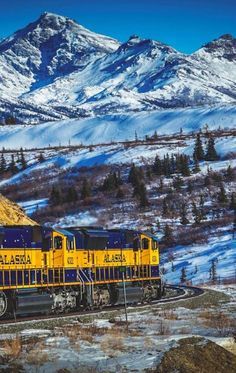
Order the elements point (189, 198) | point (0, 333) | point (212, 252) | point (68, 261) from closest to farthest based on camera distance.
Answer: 1. point (0, 333)
2. point (68, 261)
3. point (212, 252)
4. point (189, 198)

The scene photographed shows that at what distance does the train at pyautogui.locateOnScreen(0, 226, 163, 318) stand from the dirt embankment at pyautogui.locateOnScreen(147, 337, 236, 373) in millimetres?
6137

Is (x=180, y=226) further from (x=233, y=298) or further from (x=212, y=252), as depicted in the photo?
(x=233, y=298)

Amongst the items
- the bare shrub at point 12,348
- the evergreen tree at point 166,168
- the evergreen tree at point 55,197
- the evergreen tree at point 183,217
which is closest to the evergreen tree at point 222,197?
the evergreen tree at point 183,217

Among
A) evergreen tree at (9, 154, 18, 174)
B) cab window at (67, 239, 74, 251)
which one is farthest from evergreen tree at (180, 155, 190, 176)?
cab window at (67, 239, 74, 251)

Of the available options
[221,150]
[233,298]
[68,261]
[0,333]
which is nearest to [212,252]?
[233,298]

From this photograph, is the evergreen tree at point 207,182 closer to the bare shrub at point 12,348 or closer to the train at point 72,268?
the train at point 72,268

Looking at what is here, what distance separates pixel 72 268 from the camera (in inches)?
1204

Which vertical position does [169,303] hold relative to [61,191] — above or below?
below

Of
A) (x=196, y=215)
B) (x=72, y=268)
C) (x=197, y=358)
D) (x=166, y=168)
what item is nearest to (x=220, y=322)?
(x=197, y=358)

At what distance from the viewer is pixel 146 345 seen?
61.9ft

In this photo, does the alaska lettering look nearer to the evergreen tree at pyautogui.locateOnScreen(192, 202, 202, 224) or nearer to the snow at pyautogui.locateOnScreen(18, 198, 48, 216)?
the evergreen tree at pyautogui.locateOnScreen(192, 202, 202, 224)

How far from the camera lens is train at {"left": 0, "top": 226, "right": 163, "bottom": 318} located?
26906mm

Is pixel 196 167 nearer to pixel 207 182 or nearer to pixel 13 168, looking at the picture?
pixel 207 182

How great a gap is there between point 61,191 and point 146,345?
10757 cm
